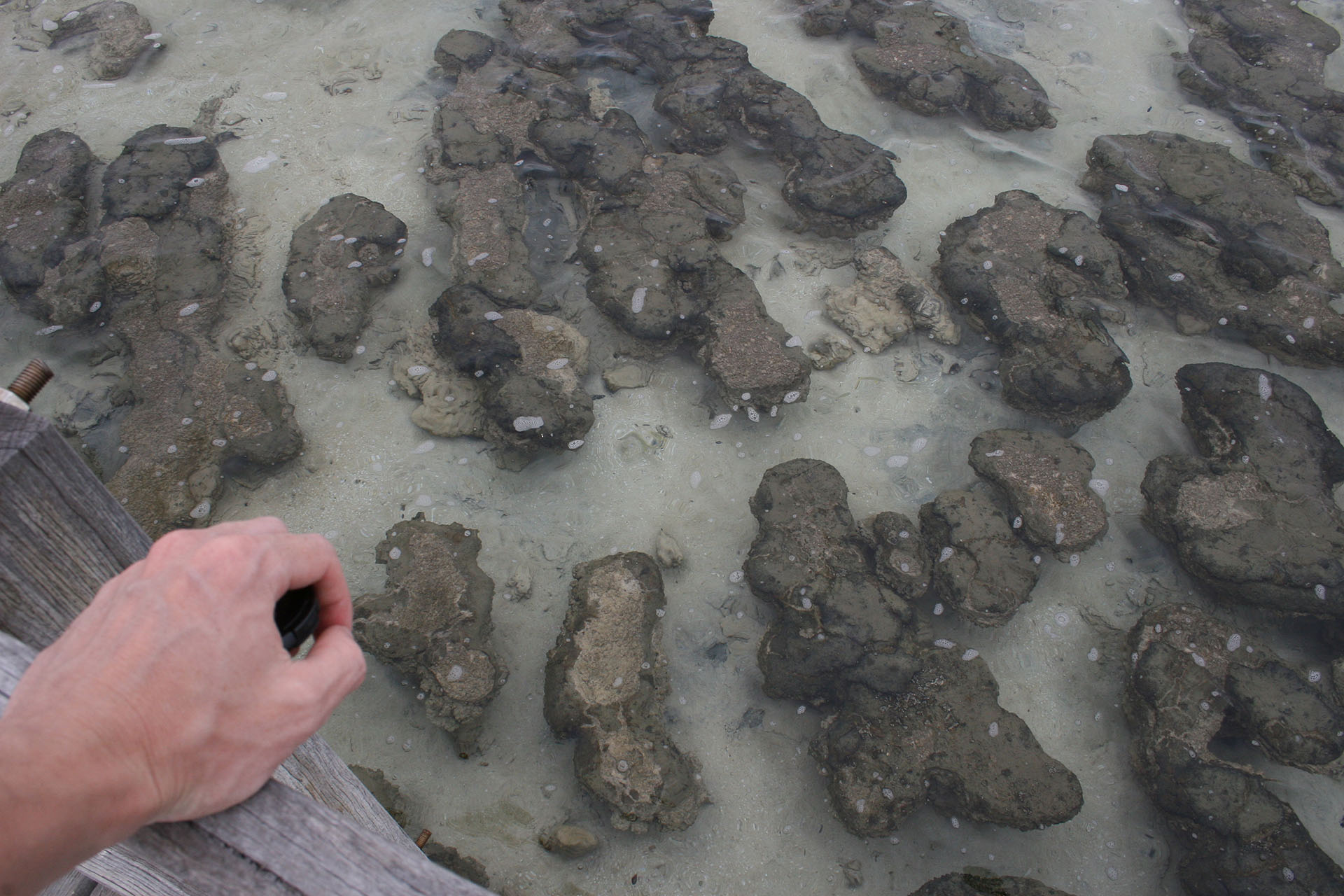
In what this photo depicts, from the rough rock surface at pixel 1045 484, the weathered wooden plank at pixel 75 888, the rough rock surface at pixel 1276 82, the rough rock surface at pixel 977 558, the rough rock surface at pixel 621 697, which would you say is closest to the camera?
the weathered wooden plank at pixel 75 888

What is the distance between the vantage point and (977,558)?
12.6 feet

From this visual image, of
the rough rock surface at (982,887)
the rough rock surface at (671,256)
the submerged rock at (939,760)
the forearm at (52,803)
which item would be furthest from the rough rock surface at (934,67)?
the forearm at (52,803)

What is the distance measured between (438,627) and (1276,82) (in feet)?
24.0

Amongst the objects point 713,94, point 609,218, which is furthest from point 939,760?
point 713,94

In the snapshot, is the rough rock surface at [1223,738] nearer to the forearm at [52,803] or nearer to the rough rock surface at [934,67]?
the rough rock surface at [934,67]

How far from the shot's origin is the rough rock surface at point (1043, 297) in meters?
4.33

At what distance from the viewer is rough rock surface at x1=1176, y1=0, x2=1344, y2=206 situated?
5512 mm

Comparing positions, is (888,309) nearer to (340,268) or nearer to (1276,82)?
(340,268)

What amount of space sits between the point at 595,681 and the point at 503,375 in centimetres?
175

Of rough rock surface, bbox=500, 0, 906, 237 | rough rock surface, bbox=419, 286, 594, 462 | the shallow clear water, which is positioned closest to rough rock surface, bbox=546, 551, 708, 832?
the shallow clear water

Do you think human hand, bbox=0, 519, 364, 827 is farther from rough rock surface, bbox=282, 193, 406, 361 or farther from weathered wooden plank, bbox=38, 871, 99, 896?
rough rock surface, bbox=282, 193, 406, 361

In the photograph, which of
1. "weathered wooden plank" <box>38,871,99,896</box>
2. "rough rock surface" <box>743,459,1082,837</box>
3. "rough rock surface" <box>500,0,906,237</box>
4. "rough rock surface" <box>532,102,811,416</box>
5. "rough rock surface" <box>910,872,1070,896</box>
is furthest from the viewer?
"rough rock surface" <box>500,0,906,237</box>

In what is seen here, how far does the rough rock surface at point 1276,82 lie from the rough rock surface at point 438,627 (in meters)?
6.38

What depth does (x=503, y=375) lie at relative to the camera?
416 centimetres
